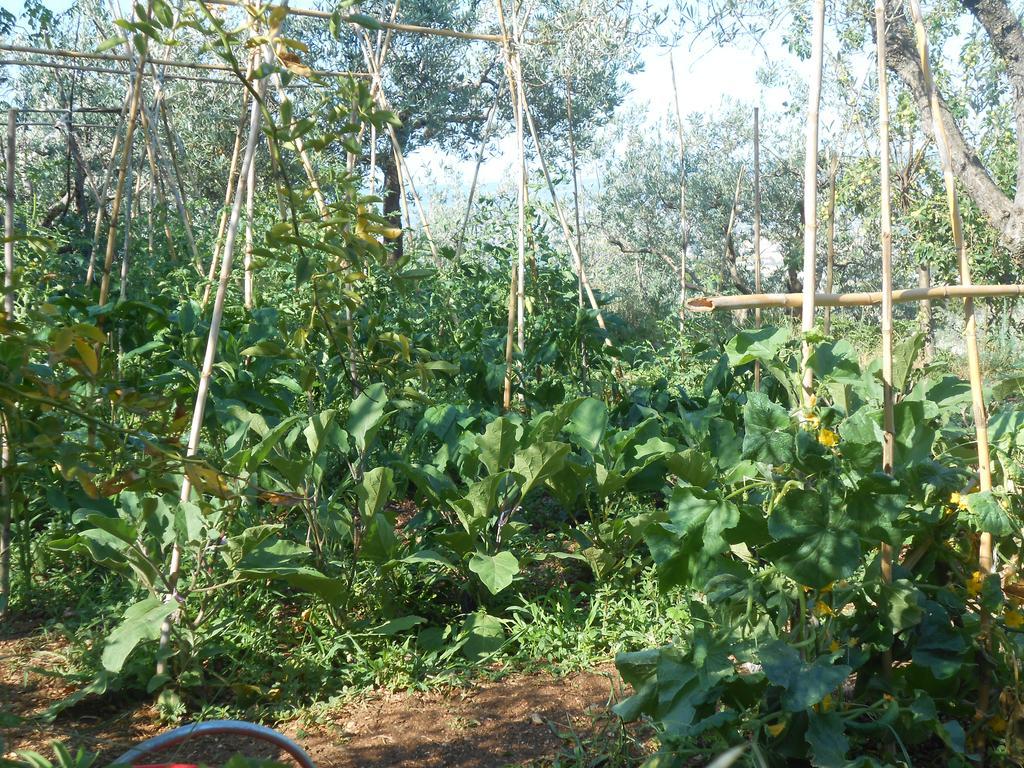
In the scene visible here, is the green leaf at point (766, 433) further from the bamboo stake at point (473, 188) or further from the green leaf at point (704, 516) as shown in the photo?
the bamboo stake at point (473, 188)

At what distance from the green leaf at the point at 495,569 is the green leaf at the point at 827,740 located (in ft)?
3.44

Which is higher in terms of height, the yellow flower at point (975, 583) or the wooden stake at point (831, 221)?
the wooden stake at point (831, 221)

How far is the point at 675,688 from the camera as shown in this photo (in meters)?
1.74

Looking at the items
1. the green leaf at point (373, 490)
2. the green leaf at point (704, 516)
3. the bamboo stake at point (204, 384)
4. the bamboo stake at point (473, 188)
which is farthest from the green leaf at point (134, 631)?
the bamboo stake at point (473, 188)

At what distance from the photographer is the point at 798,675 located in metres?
1.63

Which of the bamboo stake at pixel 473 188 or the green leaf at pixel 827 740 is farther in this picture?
the bamboo stake at pixel 473 188

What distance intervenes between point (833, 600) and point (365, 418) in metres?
1.51

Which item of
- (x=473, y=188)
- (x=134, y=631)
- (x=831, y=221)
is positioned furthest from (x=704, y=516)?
(x=473, y=188)

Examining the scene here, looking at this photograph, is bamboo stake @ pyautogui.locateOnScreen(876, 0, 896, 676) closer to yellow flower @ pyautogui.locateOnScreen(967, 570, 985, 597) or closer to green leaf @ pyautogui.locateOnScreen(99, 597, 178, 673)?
yellow flower @ pyautogui.locateOnScreen(967, 570, 985, 597)

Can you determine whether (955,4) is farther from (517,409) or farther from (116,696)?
(116,696)

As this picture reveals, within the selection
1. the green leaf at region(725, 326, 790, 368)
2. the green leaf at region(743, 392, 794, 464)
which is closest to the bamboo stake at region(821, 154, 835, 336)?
the green leaf at region(725, 326, 790, 368)

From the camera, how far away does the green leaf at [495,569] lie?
8.57ft

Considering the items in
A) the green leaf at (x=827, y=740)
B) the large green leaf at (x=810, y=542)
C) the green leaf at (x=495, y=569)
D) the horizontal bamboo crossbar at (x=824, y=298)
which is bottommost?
the green leaf at (x=827, y=740)

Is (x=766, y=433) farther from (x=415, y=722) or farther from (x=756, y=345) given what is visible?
(x=415, y=722)
